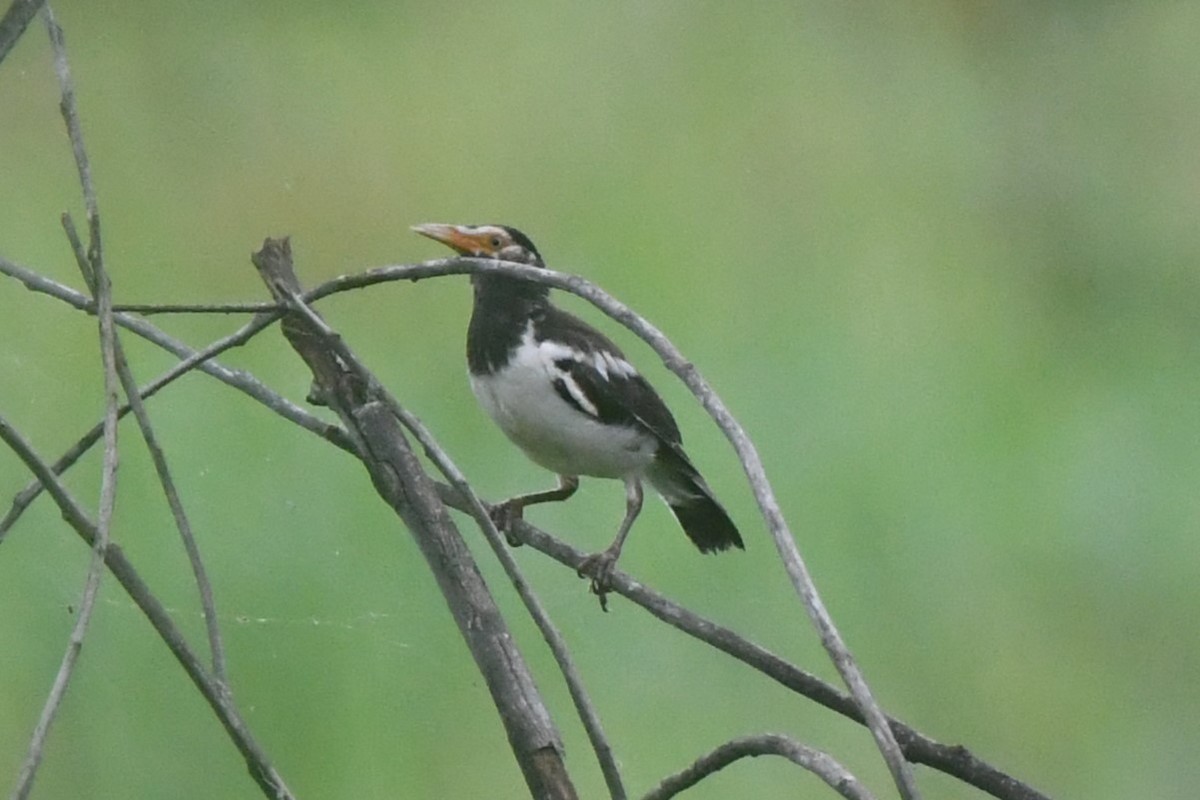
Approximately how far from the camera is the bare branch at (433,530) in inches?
36.8

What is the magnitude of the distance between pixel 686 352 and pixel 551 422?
10.0 inches

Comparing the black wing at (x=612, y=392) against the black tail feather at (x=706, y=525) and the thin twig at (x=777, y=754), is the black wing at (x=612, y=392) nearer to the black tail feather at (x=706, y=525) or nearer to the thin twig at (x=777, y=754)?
the black tail feather at (x=706, y=525)

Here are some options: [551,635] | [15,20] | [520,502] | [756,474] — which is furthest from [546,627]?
[520,502]

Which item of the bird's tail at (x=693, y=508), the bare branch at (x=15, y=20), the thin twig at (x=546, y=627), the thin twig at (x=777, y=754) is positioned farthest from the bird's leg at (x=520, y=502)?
the bare branch at (x=15, y=20)

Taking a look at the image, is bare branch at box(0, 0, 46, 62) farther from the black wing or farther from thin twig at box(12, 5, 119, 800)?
the black wing

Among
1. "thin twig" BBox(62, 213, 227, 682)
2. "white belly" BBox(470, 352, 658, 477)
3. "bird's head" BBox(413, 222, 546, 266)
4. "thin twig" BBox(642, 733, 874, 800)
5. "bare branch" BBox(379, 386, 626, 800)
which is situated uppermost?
"bird's head" BBox(413, 222, 546, 266)

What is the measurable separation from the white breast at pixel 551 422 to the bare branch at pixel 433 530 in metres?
0.48

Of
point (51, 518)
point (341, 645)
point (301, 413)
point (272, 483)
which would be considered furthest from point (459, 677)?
point (301, 413)

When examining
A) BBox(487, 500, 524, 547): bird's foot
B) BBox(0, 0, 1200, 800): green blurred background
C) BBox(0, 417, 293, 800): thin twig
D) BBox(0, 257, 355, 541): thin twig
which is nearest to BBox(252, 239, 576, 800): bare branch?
BBox(0, 257, 355, 541): thin twig

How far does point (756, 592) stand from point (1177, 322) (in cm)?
62

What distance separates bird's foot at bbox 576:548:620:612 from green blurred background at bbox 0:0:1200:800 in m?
0.09

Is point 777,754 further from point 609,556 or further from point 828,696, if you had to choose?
point 609,556

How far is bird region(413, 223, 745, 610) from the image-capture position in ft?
5.13

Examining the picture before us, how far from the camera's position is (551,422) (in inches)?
61.6
